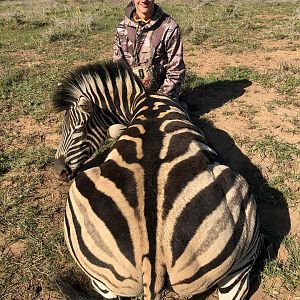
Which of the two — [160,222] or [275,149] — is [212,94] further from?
[160,222]

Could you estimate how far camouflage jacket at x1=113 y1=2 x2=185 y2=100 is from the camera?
14.3 ft

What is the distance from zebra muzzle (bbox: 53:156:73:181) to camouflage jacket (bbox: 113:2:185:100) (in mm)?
1332

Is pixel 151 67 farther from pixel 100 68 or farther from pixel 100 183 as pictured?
pixel 100 183

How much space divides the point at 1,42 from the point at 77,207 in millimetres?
9482

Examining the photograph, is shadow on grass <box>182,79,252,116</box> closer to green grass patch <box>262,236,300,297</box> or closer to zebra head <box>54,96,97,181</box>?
zebra head <box>54,96,97,181</box>

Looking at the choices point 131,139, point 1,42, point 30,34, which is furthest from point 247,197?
point 30,34

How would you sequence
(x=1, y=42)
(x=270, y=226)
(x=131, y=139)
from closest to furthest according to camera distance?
(x=131, y=139)
(x=270, y=226)
(x=1, y=42)

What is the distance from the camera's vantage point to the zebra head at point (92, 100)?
3609 mm

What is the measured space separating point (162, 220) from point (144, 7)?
2874 millimetres

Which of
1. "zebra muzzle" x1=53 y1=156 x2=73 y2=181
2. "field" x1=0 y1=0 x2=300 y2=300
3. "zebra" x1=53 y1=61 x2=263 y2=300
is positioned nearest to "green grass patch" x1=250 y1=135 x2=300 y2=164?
"field" x1=0 y1=0 x2=300 y2=300

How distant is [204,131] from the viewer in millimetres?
4785

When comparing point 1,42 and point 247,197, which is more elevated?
point 247,197

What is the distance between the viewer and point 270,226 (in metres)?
3.18

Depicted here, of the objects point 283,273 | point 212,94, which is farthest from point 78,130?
point 212,94
